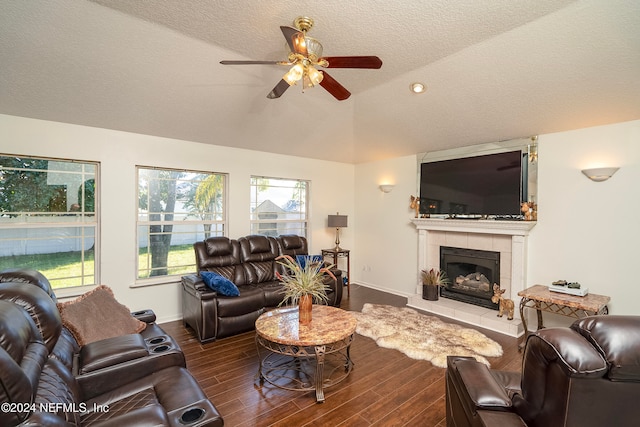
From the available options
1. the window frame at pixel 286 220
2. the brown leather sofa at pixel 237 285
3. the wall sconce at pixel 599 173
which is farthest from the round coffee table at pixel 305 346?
the wall sconce at pixel 599 173

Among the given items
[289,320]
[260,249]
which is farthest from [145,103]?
[289,320]

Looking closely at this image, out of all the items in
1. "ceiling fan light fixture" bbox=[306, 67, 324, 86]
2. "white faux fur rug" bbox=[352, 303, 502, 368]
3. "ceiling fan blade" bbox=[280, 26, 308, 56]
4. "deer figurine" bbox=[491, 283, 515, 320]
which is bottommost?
"white faux fur rug" bbox=[352, 303, 502, 368]

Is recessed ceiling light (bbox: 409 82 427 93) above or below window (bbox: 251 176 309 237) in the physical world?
above

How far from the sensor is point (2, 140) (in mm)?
3139

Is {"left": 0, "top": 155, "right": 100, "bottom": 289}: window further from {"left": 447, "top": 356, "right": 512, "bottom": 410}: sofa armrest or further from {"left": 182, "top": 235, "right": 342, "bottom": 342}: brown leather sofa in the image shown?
{"left": 447, "top": 356, "right": 512, "bottom": 410}: sofa armrest

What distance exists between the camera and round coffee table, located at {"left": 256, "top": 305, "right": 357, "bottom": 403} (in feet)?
7.92

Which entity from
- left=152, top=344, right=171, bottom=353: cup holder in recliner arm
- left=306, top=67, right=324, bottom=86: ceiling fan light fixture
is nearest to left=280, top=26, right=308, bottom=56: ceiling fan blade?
left=306, top=67, right=324, bottom=86: ceiling fan light fixture

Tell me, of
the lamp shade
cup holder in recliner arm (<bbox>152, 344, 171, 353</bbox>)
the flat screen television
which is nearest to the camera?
cup holder in recliner arm (<bbox>152, 344, 171, 353</bbox>)

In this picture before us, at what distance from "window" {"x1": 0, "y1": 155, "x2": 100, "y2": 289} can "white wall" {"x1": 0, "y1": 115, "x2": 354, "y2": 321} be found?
155 millimetres

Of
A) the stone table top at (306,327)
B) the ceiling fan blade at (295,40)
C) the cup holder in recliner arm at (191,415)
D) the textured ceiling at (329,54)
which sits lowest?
the stone table top at (306,327)

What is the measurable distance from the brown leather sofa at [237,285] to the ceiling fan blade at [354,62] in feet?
8.14

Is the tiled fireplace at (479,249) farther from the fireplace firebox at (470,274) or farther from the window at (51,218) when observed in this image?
the window at (51,218)

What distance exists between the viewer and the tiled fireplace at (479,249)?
13.1 feet

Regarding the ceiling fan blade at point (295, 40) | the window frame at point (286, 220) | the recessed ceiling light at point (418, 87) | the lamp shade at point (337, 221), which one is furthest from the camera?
the lamp shade at point (337, 221)
